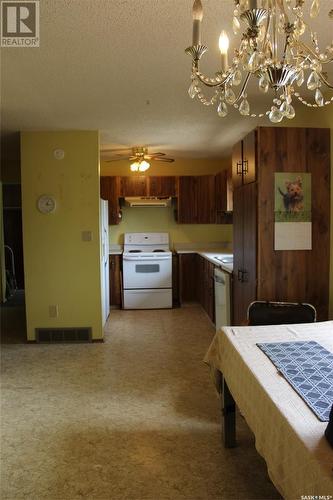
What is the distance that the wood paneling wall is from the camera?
2.58 meters

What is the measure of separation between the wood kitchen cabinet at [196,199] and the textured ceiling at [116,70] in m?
1.49

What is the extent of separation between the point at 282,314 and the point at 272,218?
74 centimetres

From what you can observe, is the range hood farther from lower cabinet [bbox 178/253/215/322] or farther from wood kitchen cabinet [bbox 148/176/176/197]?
lower cabinet [bbox 178/253/215/322]

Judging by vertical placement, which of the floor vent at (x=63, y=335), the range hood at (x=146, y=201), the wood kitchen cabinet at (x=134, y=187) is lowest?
the floor vent at (x=63, y=335)

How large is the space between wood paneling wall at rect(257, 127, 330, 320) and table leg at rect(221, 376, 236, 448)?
0.92 metres

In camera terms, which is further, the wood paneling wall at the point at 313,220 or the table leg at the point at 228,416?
the wood paneling wall at the point at 313,220

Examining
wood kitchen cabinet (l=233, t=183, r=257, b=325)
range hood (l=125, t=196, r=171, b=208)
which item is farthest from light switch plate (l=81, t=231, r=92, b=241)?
range hood (l=125, t=196, r=171, b=208)

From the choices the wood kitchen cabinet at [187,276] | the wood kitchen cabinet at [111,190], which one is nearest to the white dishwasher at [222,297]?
the wood kitchen cabinet at [187,276]

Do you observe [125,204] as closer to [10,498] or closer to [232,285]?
[232,285]

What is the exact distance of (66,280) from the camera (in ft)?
12.3

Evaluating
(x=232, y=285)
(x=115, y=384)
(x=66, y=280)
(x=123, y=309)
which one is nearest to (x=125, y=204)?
(x=123, y=309)

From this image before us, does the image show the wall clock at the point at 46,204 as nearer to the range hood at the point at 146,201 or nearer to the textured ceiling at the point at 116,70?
the textured ceiling at the point at 116,70

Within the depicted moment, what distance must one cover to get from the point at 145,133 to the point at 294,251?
7.09 ft

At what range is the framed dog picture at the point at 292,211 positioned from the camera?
2.59 m
